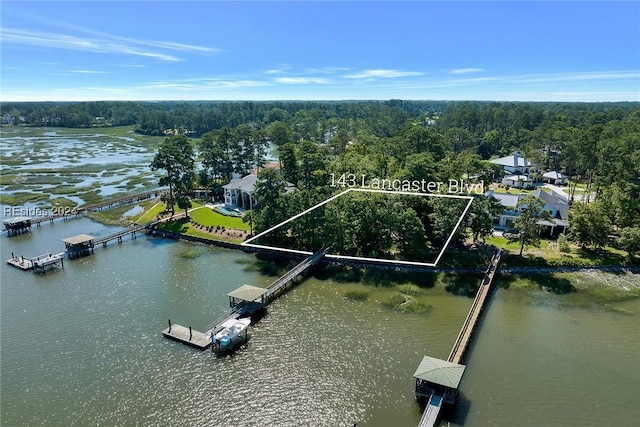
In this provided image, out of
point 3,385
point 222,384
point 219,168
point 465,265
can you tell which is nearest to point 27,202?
point 219,168

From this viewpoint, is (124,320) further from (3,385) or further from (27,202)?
(27,202)

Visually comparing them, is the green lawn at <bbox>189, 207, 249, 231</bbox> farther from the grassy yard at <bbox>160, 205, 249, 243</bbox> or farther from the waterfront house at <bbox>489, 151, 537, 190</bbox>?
the waterfront house at <bbox>489, 151, 537, 190</bbox>

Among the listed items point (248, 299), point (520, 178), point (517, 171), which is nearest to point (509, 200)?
point (520, 178)

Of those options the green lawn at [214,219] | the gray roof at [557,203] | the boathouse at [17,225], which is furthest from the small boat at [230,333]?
the gray roof at [557,203]

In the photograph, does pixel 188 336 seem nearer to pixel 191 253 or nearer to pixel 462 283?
pixel 191 253

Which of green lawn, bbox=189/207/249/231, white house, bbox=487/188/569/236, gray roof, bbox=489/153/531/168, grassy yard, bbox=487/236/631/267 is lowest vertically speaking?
grassy yard, bbox=487/236/631/267

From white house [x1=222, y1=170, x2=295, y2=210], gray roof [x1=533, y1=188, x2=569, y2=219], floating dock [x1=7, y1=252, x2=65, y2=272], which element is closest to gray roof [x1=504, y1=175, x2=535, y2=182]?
gray roof [x1=533, y1=188, x2=569, y2=219]
